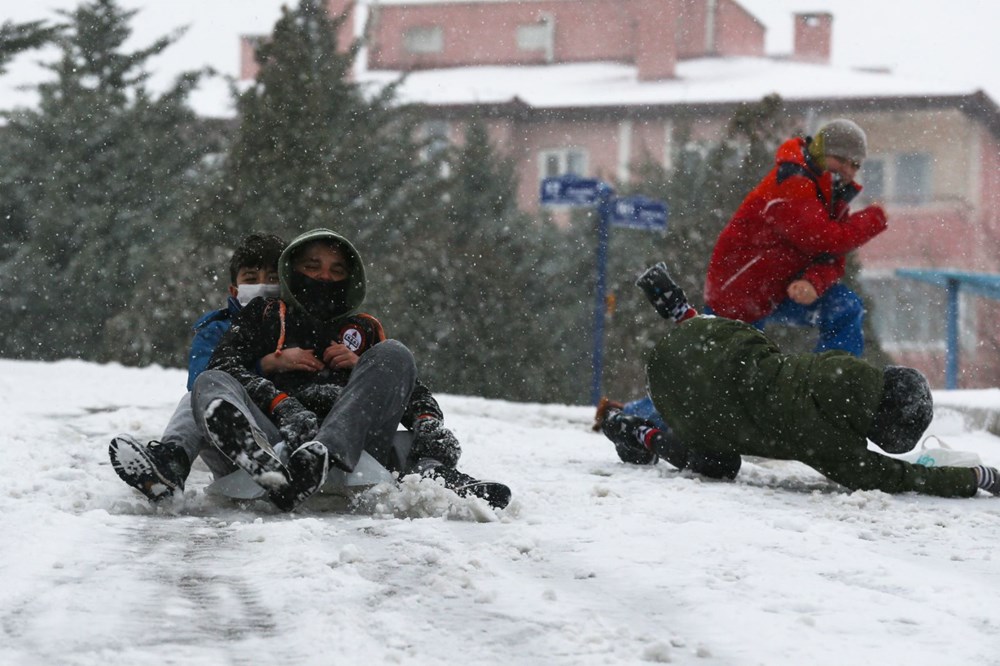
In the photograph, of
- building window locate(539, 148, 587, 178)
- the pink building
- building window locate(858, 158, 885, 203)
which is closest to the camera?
the pink building

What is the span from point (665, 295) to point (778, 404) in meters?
0.81

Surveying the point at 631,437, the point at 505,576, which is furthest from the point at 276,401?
the point at 631,437

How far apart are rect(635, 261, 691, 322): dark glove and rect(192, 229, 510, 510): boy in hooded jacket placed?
1.27m

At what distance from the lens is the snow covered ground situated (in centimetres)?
251

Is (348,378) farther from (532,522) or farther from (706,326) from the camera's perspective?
(706,326)

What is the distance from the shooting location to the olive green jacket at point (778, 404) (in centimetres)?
484

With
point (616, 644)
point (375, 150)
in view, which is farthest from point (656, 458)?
point (375, 150)

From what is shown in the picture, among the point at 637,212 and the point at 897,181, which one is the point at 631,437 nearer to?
the point at 637,212

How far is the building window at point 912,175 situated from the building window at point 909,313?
2.72m

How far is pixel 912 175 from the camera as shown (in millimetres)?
35938

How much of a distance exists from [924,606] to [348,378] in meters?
2.24

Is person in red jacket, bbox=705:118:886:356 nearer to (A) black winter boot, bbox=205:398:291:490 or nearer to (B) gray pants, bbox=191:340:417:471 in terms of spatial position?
(B) gray pants, bbox=191:340:417:471

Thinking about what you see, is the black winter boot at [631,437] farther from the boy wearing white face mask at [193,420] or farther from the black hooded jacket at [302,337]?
the boy wearing white face mask at [193,420]

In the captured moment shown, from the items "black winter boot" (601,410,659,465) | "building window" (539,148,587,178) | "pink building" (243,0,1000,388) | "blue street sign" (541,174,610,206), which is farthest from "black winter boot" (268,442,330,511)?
"building window" (539,148,587,178)
